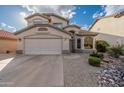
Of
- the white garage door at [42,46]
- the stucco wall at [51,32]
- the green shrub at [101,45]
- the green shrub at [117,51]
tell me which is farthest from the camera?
the green shrub at [101,45]

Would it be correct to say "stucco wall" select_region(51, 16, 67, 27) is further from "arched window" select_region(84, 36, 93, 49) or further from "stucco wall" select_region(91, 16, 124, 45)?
"stucco wall" select_region(91, 16, 124, 45)

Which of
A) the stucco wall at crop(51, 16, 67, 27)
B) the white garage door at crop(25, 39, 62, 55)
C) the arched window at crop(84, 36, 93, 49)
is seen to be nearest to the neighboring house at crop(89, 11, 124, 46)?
the arched window at crop(84, 36, 93, 49)

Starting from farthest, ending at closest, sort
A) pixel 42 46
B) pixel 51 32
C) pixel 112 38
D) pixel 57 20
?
pixel 57 20 → pixel 112 38 → pixel 51 32 → pixel 42 46

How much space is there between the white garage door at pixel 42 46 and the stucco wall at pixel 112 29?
768 centimetres

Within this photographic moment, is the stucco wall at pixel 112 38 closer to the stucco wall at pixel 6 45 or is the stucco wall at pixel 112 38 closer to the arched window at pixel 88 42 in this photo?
the arched window at pixel 88 42

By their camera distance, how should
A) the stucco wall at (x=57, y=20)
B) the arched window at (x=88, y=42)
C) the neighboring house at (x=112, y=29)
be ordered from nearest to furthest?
the neighboring house at (x=112, y=29), the arched window at (x=88, y=42), the stucco wall at (x=57, y=20)

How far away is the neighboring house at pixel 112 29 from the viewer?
17.9 meters

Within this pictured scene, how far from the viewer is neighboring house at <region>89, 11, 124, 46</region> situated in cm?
1789

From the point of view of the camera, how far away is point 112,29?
19188 millimetres

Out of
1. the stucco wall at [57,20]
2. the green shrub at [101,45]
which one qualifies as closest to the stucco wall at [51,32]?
the stucco wall at [57,20]

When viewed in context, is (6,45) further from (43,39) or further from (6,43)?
(43,39)

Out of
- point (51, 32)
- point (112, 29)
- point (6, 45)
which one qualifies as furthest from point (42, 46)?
point (112, 29)

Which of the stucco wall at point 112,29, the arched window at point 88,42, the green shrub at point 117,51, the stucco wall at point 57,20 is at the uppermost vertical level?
the stucco wall at point 57,20
